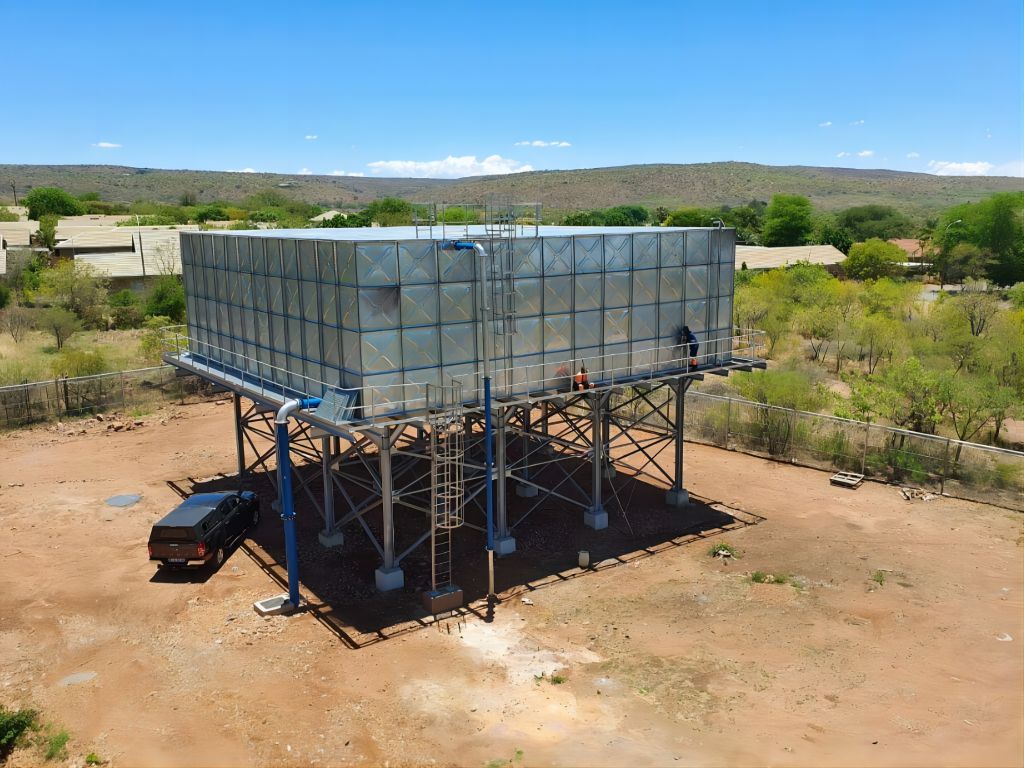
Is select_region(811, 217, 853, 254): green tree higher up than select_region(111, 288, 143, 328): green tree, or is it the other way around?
select_region(811, 217, 853, 254): green tree

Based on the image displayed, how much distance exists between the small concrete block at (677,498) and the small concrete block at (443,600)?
30.1 ft

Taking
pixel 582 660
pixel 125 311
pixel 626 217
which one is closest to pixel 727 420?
pixel 582 660

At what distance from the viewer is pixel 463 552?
74.1ft

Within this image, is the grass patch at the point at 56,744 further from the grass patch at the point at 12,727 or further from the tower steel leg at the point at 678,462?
the tower steel leg at the point at 678,462

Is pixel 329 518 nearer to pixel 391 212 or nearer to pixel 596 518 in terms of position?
pixel 596 518

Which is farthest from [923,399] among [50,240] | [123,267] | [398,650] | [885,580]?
[50,240]

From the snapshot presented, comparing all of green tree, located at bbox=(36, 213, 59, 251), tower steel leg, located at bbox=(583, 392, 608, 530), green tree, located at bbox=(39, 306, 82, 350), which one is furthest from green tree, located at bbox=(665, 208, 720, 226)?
tower steel leg, located at bbox=(583, 392, 608, 530)

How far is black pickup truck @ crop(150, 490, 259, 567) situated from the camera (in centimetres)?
2073

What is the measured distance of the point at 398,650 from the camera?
17500mm

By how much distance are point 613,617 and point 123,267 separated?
55219mm

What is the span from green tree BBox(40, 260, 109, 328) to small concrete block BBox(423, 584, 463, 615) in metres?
42.7

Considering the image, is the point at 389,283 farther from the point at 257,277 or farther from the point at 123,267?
the point at 123,267

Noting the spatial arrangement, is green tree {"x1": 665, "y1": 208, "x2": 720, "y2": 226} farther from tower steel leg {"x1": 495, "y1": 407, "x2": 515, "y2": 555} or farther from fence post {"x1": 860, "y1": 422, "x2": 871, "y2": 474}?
tower steel leg {"x1": 495, "y1": 407, "x2": 515, "y2": 555}

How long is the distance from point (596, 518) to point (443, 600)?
6.47m
